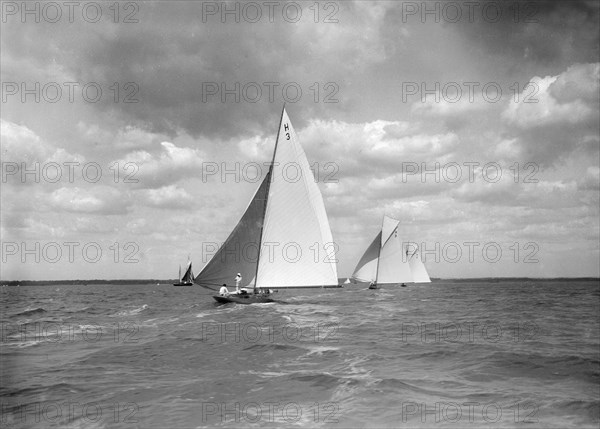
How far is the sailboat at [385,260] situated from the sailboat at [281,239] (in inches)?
2038

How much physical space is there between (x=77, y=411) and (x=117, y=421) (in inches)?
69.3

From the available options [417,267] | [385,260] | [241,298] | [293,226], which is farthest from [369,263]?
[293,226]

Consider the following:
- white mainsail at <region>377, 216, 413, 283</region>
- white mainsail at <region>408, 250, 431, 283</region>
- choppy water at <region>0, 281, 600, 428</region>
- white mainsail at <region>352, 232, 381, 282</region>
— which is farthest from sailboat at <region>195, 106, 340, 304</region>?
white mainsail at <region>408, 250, 431, 283</region>

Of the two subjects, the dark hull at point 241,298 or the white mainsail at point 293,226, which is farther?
the dark hull at point 241,298

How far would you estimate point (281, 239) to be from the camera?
40.1 m

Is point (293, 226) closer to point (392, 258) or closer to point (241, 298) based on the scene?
point (241, 298)

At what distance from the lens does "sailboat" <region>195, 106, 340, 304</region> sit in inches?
1551

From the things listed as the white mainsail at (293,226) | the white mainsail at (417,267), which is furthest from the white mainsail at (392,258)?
the white mainsail at (293,226)

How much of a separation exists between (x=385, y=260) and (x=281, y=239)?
187ft

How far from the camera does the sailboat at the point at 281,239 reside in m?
39.4

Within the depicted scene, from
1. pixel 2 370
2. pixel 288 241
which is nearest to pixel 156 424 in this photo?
pixel 2 370

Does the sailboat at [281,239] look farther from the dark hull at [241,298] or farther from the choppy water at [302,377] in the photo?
the choppy water at [302,377]

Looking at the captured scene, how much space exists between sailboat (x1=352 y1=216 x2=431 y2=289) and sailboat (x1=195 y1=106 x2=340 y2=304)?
51.8 metres

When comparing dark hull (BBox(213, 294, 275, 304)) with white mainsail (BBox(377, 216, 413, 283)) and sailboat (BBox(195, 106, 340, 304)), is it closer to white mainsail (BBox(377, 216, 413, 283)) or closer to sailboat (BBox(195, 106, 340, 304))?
sailboat (BBox(195, 106, 340, 304))
